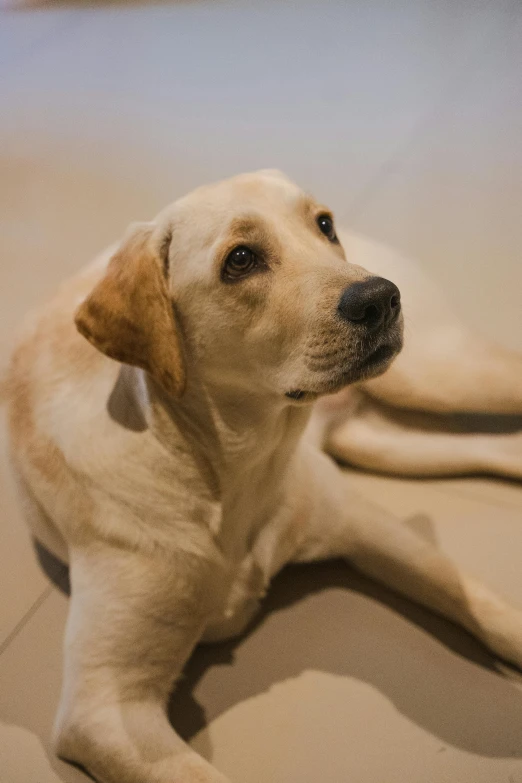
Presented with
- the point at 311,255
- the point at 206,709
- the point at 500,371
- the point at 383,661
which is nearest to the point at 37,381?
the point at 311,255

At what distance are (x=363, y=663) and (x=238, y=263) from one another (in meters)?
0.89

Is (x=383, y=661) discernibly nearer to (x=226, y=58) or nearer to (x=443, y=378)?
(x=443, y=378)

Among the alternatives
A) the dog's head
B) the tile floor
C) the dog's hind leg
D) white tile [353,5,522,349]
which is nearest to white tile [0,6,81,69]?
the tile floor

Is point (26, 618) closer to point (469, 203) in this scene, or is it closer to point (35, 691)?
point (35, 691)

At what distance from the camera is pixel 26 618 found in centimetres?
170

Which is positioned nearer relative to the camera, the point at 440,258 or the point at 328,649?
the point at 328,649

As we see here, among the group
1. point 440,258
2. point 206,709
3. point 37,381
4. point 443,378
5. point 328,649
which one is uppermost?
point 440,258

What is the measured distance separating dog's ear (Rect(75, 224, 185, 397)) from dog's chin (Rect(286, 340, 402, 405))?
A: 8.5 inches

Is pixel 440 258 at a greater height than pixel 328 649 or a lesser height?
greater

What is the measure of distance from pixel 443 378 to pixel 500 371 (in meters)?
0.14

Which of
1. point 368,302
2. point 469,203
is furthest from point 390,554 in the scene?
point 469,203

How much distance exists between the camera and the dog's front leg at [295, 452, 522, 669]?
59.8 inches

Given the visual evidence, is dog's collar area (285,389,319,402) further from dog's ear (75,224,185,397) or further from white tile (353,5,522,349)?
white tile (353,5,522,349)

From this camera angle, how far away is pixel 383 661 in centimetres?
153
